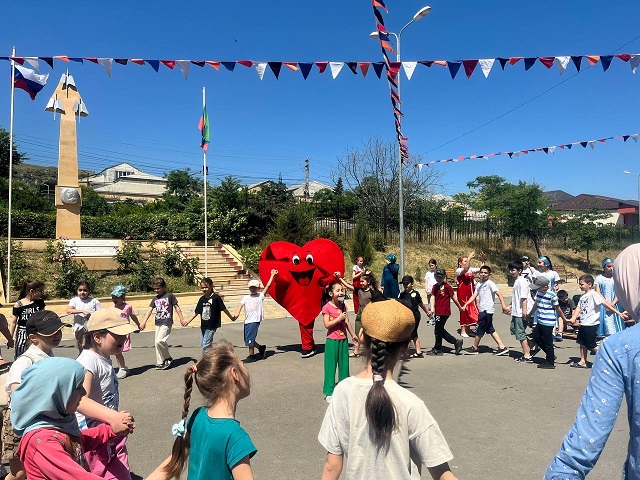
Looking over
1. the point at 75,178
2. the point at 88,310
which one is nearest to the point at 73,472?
the point at 88,310

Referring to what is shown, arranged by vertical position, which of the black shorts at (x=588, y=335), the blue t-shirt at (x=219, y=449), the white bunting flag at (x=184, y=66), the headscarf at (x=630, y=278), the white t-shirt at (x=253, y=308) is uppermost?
the white bunting flag at (x=184, y=66)

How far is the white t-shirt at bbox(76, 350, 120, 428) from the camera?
10.6 ft

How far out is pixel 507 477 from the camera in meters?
4.13

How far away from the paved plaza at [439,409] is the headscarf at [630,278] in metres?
2.25

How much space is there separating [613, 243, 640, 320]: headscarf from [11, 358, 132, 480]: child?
8.20 ft

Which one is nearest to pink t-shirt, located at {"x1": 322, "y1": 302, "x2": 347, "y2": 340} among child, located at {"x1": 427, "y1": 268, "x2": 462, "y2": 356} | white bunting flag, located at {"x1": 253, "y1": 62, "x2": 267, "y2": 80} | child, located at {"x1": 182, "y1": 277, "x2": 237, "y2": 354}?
child, located at {"x1": 182, "y1": 277, "x2": 237, "y2": 354}

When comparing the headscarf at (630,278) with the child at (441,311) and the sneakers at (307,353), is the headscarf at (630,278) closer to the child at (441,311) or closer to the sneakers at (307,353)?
the child at (441,311)

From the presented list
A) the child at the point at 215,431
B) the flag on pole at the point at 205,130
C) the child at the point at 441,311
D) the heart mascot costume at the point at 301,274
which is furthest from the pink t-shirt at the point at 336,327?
the flag on pole at the point at 205,130

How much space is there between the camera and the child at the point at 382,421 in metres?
1.97

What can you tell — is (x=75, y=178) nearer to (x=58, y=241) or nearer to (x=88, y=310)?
(x=58, y=241)

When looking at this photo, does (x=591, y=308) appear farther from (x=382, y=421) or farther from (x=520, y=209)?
(x=520, y=209)

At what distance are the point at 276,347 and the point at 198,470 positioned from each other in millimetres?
7766

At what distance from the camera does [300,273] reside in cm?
924

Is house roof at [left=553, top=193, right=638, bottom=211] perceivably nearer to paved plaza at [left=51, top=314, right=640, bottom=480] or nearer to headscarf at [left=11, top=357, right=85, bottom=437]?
paved plaza at [left=51, top=314, right=640, bottom=480]
